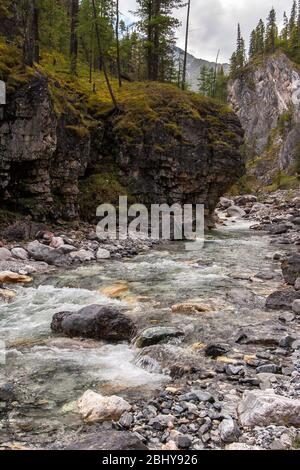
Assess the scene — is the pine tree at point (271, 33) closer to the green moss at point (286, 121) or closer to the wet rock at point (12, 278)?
the green moss at point (286, 121)

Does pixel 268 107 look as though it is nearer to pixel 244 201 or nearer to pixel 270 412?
pixel 244 201

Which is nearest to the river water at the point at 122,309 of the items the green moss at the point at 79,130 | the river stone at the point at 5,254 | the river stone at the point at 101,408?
the river stone at the point at 101,408

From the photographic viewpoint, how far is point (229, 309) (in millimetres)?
11281

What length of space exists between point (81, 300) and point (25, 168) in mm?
11209

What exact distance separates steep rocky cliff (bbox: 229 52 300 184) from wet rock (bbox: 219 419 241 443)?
75.4 metres

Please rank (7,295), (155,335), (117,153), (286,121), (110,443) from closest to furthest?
(110,443), (155,335), (7,295), (117,153), (286,121)

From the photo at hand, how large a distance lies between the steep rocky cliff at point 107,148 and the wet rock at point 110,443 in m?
16.8

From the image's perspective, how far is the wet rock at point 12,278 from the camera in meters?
14.0

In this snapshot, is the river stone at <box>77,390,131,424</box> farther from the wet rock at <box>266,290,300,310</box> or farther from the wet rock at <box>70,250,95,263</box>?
the wet rock at <box>70,250,95,263</box>

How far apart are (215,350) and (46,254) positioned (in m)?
11.0

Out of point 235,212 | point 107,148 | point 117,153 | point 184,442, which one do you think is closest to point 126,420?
point 184,442

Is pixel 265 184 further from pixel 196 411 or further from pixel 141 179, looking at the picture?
pixel 196 411

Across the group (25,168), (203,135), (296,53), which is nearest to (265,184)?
(296,53)

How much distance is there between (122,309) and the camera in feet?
37.2
